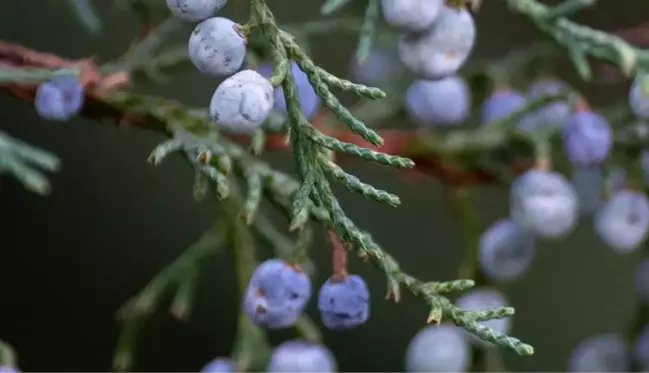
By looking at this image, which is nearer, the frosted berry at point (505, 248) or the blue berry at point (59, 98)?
the blue berry at point (59, 98)

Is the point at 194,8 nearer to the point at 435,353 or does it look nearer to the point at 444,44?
the point at 444,44

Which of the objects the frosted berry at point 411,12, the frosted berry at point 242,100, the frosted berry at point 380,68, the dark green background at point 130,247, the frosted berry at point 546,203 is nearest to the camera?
the frosted berry at point 242,100

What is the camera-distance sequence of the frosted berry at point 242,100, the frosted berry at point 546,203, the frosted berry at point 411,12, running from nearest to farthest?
the frosted berry at point 242,100
the frosted berry at point 411,12
the frosted berry at point 546,203

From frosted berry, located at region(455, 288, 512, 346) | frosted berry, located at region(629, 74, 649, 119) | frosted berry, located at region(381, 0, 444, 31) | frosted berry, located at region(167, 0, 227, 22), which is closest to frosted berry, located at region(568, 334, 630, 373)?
frosted berry, located at region(455, 288, 512, 346)

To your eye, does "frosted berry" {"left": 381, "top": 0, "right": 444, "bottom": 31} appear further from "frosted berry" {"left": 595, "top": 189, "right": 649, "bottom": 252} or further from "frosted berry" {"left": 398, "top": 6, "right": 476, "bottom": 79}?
"frosted berry" {"left": 595, "top": 189, "right": 649, "bottom": 252}

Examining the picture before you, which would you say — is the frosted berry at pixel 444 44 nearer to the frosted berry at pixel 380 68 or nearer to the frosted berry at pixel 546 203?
the frosted berry at pixel 546 203

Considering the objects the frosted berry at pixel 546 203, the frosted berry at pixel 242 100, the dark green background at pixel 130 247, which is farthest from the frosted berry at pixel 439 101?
the frosted berry at pixel 242 100

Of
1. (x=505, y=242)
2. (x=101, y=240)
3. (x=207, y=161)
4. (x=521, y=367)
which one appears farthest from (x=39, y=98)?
(x=521, y=367)
